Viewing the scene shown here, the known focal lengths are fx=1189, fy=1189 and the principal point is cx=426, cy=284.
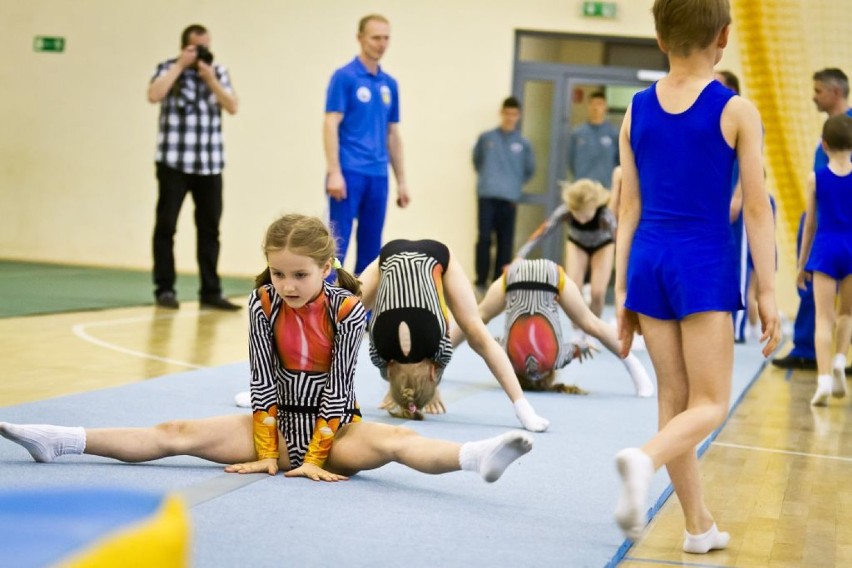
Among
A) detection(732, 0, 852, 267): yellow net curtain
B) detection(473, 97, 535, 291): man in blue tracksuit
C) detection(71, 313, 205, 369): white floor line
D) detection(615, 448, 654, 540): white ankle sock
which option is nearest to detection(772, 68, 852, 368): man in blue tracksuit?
detection(71, 313, 205, 369): white floor line

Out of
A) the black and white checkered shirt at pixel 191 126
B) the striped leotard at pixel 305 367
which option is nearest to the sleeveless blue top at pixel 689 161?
the striped leotard at pixel 305 367

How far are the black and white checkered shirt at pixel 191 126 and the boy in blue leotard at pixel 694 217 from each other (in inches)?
229

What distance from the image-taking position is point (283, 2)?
43.2 ft

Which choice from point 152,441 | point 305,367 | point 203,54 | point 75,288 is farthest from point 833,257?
point 75,288

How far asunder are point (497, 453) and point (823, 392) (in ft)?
10.9

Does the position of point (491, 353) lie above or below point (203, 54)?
below

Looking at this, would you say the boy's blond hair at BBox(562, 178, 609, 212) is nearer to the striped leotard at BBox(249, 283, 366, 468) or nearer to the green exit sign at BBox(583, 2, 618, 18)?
the striped leotard at BBox(249, 283, 366, 468)

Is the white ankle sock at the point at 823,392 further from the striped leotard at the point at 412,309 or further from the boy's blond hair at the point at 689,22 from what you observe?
the boy's blond hair at the point at 689,22

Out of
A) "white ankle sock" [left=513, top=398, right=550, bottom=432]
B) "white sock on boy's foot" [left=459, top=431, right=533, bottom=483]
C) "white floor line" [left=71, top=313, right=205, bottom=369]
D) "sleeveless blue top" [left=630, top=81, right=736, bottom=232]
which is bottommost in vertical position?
"white floor line" [left=71, top=313, right=205, bottom=369]

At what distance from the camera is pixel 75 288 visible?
991cm

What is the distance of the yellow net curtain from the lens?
11234 millimetres

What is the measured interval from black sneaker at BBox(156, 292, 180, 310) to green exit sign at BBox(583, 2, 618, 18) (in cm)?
603

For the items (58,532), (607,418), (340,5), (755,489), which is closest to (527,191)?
(340,5)

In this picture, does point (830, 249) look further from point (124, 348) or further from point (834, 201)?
point (124, 348)
